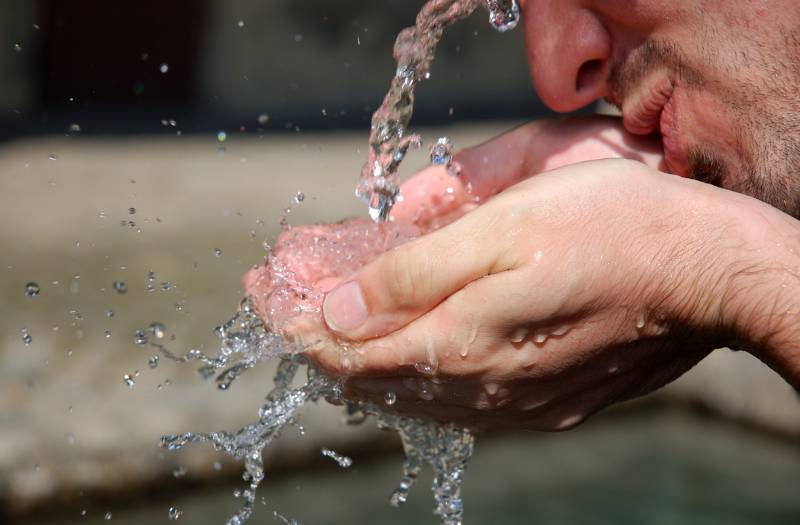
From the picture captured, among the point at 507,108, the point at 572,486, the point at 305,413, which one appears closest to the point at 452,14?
the point at 305,413

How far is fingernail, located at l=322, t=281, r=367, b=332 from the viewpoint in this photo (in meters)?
1.29

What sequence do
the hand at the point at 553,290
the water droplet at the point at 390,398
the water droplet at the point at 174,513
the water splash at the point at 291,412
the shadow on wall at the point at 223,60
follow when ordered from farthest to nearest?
the shadow on wall at the point at 223,60 < the water droplet at the point at 174,513 < the water splash at the point at 291,412 < the water droplet at the point at 390,398 < the hand at the point at 553,290

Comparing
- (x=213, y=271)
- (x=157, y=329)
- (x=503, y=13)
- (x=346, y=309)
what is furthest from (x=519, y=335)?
(x=213, y=271)

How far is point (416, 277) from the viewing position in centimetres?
125

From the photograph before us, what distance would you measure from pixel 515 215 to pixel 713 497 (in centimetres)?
190

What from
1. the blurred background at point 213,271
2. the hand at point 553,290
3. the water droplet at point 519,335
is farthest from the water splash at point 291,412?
the blurred background at point 213,271

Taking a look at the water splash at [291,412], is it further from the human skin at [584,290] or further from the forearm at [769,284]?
the forearm at [769,284]

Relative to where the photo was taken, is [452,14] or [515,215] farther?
[452,14]

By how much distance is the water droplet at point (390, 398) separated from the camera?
1.38 meters

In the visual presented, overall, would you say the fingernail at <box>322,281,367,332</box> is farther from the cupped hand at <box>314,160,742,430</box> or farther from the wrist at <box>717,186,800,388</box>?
the wrist at <box>717,186,800,388</box>

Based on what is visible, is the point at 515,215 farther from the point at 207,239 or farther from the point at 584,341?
the point at 207,239

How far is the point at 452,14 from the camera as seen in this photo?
178cm

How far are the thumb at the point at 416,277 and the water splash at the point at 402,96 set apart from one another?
0.41 meters

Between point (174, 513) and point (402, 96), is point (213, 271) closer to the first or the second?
point (174, 513)
